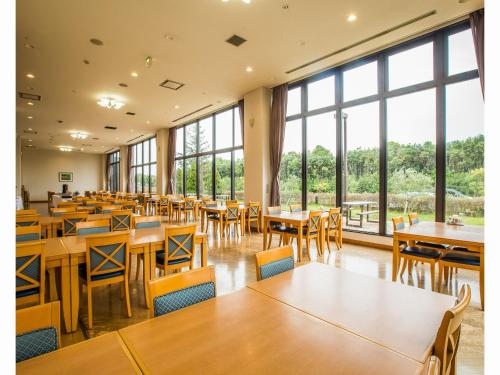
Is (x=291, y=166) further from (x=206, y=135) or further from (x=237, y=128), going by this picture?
(x=206, y=135)

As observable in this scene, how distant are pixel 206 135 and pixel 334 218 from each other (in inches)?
255

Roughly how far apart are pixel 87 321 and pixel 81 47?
194 inches

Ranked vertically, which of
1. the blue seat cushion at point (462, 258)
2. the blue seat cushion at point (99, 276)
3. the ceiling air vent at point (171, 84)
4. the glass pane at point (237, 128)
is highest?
the ceiling air vent at point (171, 84)

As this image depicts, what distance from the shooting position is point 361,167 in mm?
5594

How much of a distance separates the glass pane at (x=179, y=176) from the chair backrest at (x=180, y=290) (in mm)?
10065

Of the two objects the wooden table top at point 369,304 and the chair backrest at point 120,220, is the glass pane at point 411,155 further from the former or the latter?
the chair backrest at point 120,220

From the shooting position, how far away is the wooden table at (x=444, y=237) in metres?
2.63

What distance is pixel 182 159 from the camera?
1109 cm

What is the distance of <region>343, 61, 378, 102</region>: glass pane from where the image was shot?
17.6 ft

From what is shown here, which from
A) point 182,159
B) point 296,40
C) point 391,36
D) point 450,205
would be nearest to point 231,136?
point 182,159

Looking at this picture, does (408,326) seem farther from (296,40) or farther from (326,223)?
(296,40)

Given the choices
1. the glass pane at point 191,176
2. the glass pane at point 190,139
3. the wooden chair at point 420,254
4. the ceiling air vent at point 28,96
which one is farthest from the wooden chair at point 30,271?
the glass pane at point 190,139

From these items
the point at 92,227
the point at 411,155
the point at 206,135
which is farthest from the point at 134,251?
the point at 206,135

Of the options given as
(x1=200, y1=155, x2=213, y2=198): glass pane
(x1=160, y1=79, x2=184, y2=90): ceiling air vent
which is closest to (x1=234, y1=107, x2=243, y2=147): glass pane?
(x1=200, y1=155, x2=213, y2=198): glass pane
